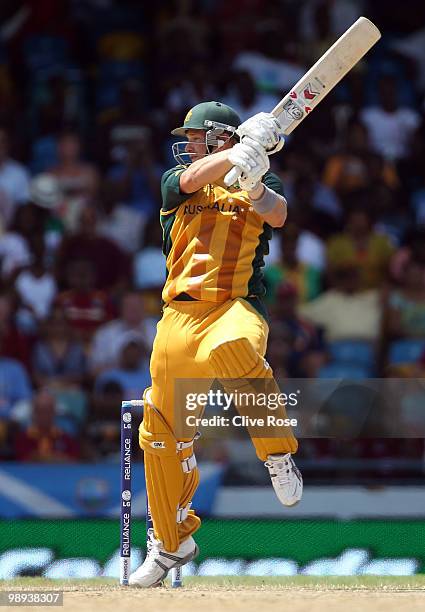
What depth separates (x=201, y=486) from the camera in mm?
7988

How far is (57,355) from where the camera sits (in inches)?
389

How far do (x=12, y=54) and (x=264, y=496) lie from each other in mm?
5966

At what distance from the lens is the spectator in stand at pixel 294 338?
9.62 metres

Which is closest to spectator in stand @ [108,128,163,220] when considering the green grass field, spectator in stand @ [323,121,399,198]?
spectator in stand @ [323,121,399,198]

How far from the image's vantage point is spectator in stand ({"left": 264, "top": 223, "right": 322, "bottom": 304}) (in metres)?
10.3

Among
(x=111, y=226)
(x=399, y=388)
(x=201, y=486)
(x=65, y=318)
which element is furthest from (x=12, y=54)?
(x=399, y=388)

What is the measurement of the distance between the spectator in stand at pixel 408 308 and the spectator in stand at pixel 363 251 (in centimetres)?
25

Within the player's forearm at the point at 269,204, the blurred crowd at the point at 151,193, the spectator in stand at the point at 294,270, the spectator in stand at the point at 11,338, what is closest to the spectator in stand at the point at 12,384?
the blurred crowd at the point at 151,193

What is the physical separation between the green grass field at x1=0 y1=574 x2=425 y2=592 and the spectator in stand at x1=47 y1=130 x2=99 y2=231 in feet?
15.3

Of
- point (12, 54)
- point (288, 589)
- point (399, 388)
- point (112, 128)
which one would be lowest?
point (288, 589)

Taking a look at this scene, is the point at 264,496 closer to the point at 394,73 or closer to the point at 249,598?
the point at 249,598

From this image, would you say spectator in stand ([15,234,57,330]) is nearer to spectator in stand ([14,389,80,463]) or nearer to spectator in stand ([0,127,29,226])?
spectator in stand ([0,127,29,226])

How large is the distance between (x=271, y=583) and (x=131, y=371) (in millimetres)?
3468

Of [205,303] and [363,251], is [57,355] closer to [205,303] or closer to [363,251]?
[363,251]
